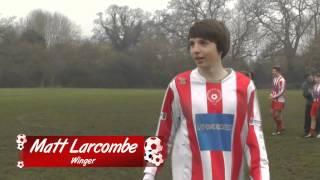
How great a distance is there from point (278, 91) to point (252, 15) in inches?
2201

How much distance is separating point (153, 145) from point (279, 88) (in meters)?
12.2

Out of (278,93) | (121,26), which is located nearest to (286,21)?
(121,26)

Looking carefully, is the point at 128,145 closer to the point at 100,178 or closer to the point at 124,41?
the point at 100,178

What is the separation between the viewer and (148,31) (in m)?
84.3

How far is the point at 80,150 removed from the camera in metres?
2.86

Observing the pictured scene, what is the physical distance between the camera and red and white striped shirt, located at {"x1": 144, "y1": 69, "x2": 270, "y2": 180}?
3.01 meters

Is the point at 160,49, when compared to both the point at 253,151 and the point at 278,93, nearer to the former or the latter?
the point at 278,93

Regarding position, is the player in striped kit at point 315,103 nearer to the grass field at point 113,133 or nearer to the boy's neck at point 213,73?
the grass field at point 113,133

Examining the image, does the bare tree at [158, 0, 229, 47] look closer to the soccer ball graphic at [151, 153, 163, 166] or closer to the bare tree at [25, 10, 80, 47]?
the bare tree at [25, 10, 80, 47]

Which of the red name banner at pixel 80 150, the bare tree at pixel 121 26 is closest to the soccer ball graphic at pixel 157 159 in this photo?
the red name banner at pixel 80 150

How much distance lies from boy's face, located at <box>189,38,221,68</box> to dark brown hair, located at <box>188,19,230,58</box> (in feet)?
0.07

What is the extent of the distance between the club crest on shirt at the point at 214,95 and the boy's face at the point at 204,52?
13 centimetres

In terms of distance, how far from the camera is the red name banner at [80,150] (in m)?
2.84

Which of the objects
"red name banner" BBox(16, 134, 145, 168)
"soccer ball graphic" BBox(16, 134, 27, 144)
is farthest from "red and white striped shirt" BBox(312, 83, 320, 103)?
"soccer ball graphic" BBox(16, 134, 27, 144)
